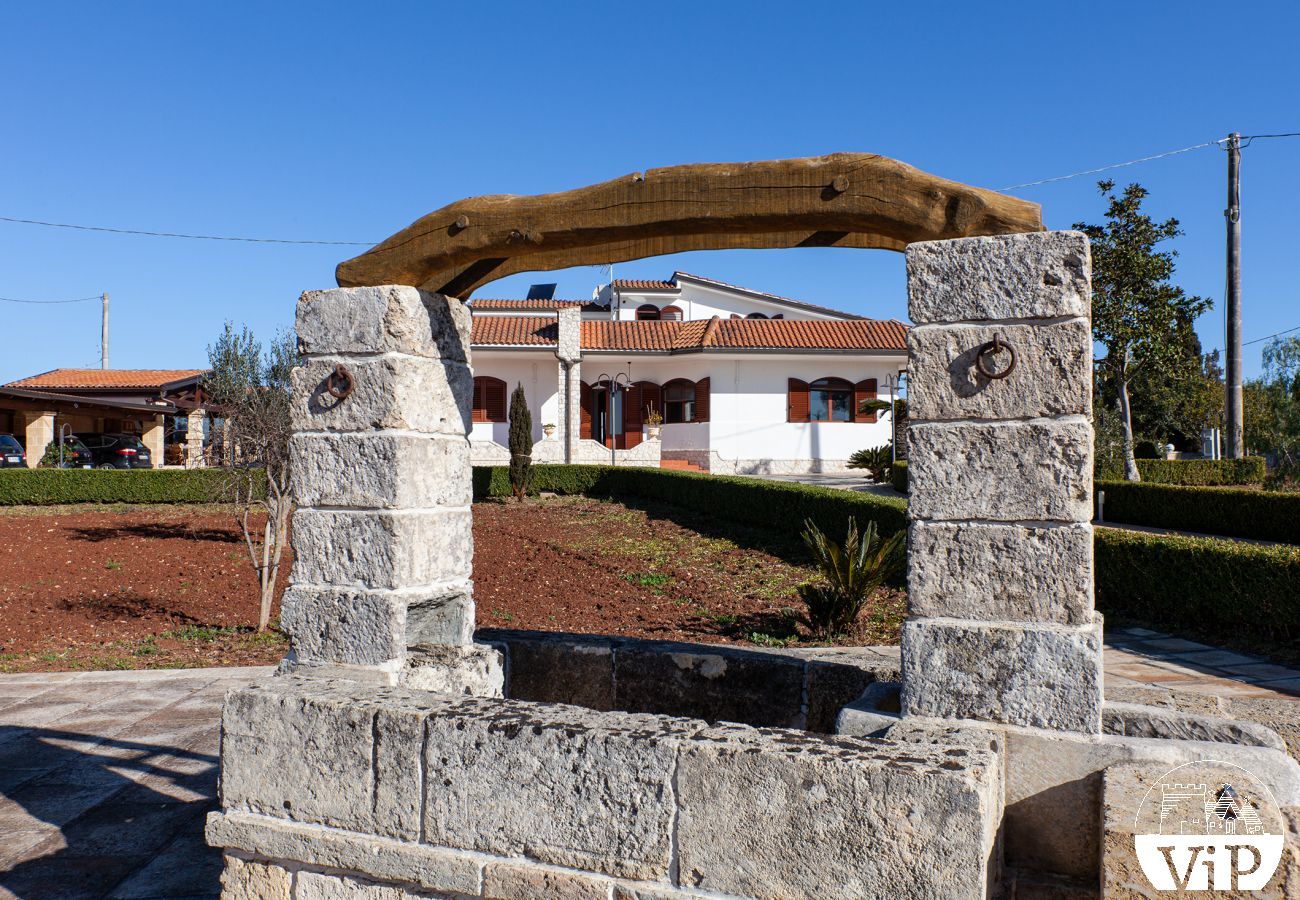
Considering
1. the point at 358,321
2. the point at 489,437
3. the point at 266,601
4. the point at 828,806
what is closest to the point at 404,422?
the point at 358,321

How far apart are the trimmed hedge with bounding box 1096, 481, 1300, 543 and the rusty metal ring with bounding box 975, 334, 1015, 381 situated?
39.1ft

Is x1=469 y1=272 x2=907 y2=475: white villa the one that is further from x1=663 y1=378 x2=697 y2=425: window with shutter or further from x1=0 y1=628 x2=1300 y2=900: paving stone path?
x1=0 y1=628 x2=1300 y2=900: paving stone path

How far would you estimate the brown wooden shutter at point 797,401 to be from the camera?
2656cm

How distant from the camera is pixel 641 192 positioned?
10.4 feet

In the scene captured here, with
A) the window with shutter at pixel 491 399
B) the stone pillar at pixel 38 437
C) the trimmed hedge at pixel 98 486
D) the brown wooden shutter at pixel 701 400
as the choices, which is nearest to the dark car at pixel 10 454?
the stone pillar at pixel 38 437

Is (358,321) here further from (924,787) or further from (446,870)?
(924,787)

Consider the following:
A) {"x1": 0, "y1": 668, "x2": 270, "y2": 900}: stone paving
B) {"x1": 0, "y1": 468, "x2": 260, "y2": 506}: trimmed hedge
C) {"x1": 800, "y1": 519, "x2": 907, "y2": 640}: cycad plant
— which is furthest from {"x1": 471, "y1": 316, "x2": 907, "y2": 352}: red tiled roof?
{"x1": 0, "y1": 668, "x2": 270, "y2": 900}: stone paving

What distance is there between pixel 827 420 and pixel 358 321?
79.9 feet

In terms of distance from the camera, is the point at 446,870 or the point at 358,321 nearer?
the point at 446,870

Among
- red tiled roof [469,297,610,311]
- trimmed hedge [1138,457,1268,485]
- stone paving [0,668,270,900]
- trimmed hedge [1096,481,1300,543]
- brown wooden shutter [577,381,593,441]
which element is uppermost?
red tiled roof [469,297,610,311]

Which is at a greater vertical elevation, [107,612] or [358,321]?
[358,321]

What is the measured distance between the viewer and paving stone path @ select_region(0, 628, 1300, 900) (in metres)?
3.33

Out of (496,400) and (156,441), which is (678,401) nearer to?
(496,400)

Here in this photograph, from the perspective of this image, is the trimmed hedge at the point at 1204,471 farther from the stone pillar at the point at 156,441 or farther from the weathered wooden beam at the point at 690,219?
the stone pillar at the point at 156,441
